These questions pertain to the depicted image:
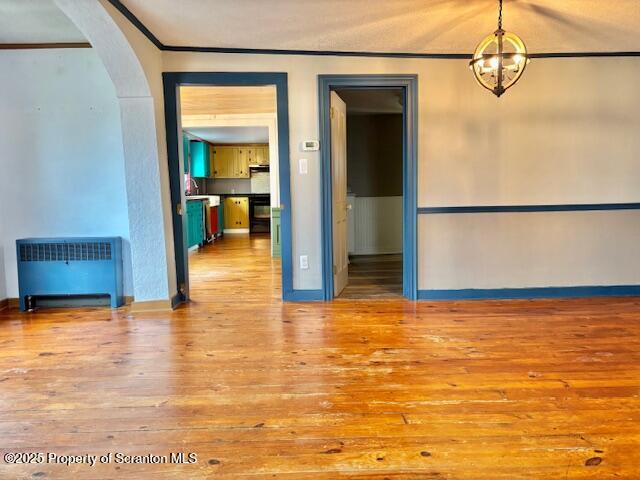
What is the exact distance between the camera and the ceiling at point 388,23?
2.95 metres

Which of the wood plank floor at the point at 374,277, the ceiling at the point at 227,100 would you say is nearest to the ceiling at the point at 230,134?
the ceiling at the point at 227,100

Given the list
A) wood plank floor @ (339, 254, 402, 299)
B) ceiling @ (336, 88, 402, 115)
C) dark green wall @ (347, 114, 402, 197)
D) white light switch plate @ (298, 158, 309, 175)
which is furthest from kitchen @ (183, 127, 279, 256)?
white light switch plate @ (298, 158, 309, 175)

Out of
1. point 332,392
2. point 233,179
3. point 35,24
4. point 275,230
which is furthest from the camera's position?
point 233,179

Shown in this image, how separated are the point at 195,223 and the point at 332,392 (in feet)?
20.2

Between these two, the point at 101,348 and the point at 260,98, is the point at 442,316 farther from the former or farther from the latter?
the point at 260,98

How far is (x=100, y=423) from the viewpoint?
2.01 meters

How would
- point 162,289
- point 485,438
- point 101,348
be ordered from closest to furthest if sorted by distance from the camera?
point 485,438 < point 101,348 < point 162,289

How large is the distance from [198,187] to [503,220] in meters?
7.98

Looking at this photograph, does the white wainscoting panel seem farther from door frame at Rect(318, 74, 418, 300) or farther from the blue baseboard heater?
the blue baseboard heater

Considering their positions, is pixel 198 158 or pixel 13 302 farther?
pixel 198 158

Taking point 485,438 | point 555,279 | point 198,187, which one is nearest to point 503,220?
point 555,279

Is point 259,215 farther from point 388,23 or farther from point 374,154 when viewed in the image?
point 388,23

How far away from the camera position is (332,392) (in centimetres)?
227

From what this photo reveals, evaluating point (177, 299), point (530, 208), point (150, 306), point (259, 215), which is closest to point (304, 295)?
point (177, 299)
